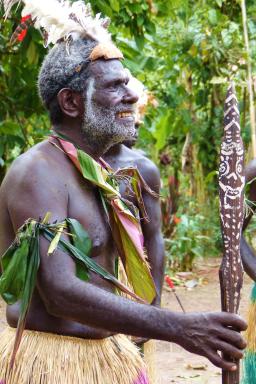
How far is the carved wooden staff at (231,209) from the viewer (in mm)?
1751

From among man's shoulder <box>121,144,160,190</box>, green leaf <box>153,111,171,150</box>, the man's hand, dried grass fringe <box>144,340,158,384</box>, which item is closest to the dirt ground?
dried grass fringe <box>144,340,158,384</box>

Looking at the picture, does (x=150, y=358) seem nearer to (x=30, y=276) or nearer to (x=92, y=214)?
(x=92, y=214)

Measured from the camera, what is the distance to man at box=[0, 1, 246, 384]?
5.98 ft

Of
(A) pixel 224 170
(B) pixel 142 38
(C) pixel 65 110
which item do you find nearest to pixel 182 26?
(B) pixel 142 38

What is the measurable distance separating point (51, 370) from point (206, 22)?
6.93m

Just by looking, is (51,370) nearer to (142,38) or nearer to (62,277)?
(62,277)

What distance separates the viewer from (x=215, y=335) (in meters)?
1.74

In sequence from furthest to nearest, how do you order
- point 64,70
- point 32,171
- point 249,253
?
point 249,253 < point 64,70 < point 32,171

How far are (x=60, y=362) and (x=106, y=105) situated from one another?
0.76 m

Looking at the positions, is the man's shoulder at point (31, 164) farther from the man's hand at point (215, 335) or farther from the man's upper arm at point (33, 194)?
the man's hand at point (215, 335)

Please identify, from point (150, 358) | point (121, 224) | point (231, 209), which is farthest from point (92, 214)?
point (150, 358)

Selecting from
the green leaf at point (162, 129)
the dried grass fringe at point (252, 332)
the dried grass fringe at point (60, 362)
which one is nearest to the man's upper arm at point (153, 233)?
the dried grass fringe at point (252, 332)

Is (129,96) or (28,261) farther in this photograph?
(129,96)

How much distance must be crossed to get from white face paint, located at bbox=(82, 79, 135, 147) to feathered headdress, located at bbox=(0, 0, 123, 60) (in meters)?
0.12
